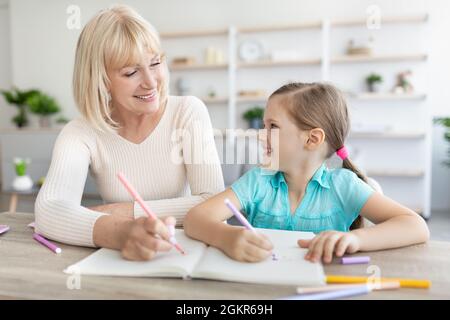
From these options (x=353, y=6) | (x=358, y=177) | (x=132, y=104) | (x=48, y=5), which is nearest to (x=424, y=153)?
(x=353, y=6)

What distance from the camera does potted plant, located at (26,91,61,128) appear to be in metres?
5.17

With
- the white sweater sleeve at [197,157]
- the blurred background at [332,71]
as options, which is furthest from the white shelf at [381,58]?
the white sweater sleeve at [197,157]

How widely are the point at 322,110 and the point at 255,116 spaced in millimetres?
3564

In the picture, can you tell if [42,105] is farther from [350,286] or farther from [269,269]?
[350,286]

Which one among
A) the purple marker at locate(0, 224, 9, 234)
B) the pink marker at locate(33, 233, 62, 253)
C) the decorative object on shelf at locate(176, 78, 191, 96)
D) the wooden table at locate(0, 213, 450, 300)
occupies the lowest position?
the purple marker at locate(0, 224, 9, 234)

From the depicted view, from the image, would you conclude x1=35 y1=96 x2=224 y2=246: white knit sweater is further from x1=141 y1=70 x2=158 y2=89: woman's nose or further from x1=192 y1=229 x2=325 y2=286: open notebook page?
x1=192 y1=229 x2=325 y2=286: open notebook page

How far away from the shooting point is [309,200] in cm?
106

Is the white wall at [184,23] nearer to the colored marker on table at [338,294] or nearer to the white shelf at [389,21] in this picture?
the white shelf at [389,21]

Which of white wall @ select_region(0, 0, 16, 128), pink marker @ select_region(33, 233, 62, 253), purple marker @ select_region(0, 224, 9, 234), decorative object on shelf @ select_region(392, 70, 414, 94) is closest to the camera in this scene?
pink marker @ select_region(33, 233, 62, 253)

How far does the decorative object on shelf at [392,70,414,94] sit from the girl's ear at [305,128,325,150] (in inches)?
140

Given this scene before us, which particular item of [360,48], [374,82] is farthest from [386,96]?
[360,48]

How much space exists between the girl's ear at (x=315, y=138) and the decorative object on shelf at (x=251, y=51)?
3.77 metres

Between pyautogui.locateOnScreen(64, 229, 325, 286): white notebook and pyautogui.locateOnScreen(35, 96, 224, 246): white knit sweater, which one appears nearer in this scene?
pyautogui.locateOnScreen(64, 229, 325, 286): white notebook

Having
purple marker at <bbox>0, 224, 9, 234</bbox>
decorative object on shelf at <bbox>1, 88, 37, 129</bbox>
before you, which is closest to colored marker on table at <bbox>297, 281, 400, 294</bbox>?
purple marker at <bbox>0, 224, 9, 234</bbox>
